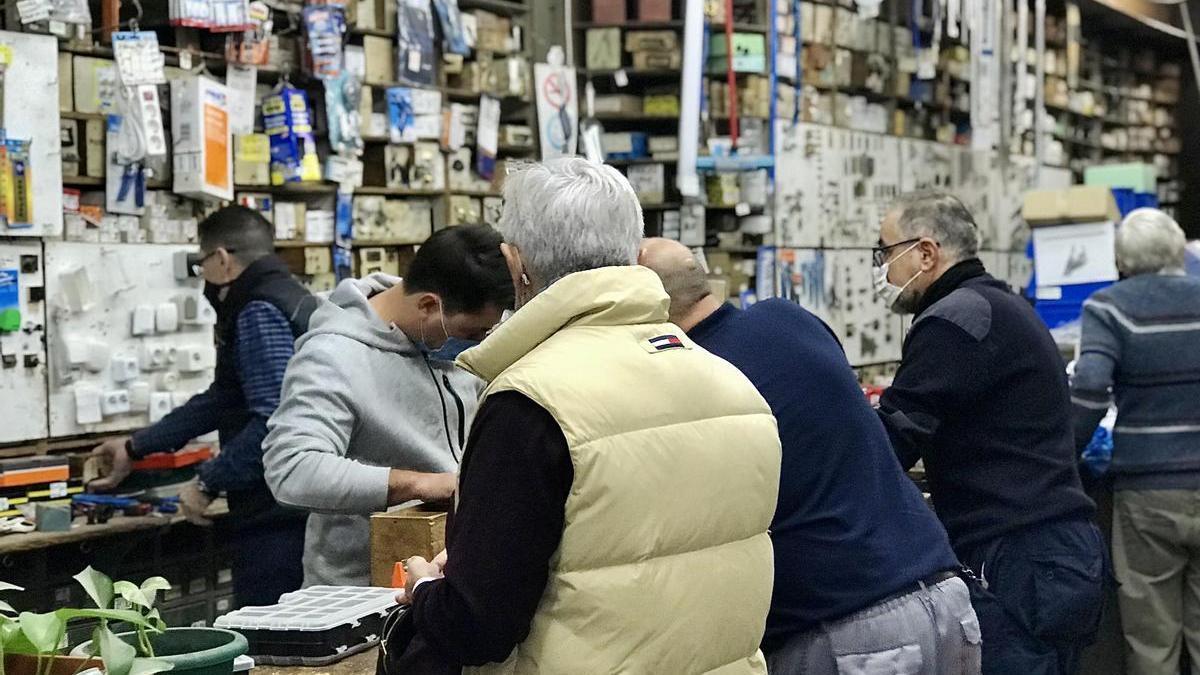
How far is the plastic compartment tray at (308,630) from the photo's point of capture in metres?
2.29

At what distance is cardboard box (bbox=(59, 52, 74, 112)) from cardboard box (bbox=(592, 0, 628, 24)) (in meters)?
4.04

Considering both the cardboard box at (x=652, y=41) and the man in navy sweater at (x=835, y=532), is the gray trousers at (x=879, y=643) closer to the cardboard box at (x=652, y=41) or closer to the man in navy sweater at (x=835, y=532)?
the man in navy sweater at (x=835, y=532)

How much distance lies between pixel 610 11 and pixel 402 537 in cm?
690

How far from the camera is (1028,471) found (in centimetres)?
321

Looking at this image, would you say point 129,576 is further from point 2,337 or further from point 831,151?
point 831,151

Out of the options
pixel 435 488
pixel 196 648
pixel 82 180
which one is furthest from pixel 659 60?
pixel 196 648

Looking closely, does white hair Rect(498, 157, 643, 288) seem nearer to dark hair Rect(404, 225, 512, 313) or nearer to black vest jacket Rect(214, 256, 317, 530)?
dark hair Rect(404, 225, 512, 313)

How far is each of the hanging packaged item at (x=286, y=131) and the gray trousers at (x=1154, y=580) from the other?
4.05 meters

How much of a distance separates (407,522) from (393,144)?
515 centimetres

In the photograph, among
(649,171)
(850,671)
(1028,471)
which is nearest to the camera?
(850,671)

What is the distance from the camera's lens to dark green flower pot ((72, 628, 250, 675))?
1636 mm

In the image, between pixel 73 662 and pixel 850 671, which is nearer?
pixel 73 662

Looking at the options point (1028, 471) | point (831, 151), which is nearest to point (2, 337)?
point (1028, 471)

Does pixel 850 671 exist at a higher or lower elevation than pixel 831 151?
lower
